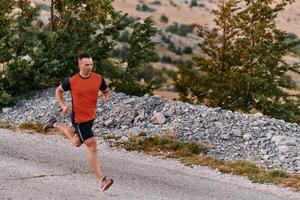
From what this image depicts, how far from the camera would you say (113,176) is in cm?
1198

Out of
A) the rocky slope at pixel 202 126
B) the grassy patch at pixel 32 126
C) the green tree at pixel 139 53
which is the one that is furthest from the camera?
the green tree at pixel 139 53

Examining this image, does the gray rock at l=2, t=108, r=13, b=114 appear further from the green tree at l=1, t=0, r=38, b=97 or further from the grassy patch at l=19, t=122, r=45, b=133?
the grassy patch at l=19, t=122, r=45, b=133

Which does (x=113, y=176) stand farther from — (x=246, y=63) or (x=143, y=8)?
(x=143, y=8)

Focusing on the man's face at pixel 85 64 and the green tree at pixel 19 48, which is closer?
the man's face at pixel 85 64

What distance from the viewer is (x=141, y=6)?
170500 mm

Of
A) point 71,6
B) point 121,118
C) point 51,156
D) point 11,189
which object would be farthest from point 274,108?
point 11,189

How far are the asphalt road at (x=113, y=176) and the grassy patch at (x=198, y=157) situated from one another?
0.95 feet

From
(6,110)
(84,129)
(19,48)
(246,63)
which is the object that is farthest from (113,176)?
(246,63)

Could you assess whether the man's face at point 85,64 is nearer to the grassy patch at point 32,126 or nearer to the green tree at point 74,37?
the grassy patch at point 32,126

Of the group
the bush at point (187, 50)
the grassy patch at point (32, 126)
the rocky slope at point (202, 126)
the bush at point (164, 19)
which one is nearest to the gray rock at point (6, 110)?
the rocky slope at point (202, 126)

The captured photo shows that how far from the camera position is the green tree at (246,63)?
104 ft

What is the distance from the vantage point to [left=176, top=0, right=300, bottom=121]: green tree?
31688mm

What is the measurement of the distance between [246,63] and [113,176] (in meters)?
21.9

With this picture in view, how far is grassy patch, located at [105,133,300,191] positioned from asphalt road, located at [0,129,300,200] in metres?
0.29
